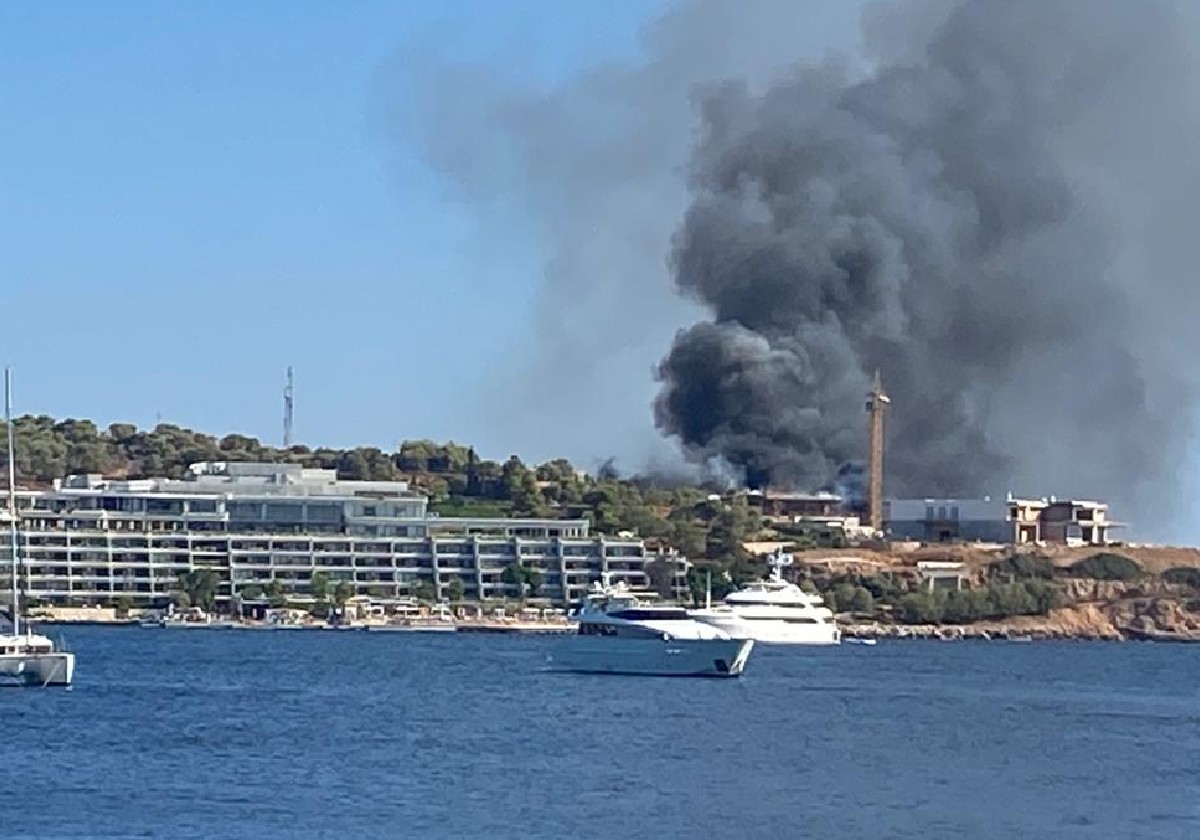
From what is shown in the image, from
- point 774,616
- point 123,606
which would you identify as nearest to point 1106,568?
point 774,616

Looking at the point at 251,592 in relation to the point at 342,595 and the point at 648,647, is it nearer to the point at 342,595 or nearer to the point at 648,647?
the point at 342,595

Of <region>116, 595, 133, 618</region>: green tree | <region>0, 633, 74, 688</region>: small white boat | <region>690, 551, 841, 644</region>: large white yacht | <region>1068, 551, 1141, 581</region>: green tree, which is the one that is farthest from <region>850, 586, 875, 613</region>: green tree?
<region>0, 633, 74, 688</region>: small white boat

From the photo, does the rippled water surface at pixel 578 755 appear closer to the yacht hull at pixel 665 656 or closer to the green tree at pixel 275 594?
the yacht hull at pixel 665 656

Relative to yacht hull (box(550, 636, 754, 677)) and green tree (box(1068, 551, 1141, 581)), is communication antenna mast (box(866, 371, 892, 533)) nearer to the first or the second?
green tree (box(1068, 551, 1141, 581))

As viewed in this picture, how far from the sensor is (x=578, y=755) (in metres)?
44.4

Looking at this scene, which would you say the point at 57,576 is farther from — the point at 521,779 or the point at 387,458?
the point at 521,779

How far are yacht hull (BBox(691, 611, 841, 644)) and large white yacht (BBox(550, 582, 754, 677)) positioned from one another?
552 cm

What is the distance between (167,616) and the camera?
333ft

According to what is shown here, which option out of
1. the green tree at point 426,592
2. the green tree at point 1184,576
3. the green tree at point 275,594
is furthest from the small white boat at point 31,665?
the green tree at point 1184,576

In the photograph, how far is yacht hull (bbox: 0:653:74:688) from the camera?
2146 inches

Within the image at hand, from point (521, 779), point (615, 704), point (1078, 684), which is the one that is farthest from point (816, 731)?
point (1078, 684)

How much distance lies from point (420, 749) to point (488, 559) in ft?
218

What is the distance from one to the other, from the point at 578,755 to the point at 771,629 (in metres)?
38.1

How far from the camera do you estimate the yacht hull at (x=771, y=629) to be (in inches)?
3012
